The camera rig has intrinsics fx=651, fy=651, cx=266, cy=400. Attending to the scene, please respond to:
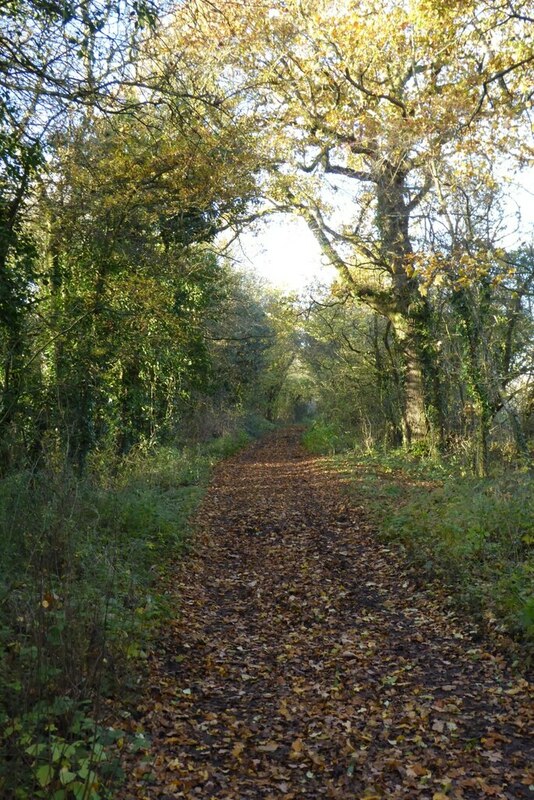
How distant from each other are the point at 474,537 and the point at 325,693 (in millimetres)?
3325

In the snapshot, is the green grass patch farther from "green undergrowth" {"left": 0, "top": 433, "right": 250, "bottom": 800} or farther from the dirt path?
"green undergrowth" {"left": 0, "top": 433, "right": 250, "bottom": 800}

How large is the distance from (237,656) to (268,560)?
342 cm

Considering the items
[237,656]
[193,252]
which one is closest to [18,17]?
[237,656]

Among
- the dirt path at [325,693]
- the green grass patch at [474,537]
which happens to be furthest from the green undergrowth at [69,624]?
the green grass patch at [474,537]

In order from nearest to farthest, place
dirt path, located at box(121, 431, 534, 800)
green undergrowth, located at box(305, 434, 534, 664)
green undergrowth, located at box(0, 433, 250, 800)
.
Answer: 1. green undergrowth, located at box(0, 433, 250, 800)
2. dirt path, located at box(121, 431, 534, 800)
3. green undergrowth, located at box(305, 434, 534, 664)

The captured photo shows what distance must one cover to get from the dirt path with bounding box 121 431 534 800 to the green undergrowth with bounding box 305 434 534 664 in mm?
337

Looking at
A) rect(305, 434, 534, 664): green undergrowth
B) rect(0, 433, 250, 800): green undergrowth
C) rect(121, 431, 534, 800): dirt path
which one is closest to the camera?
rect(0, 433, 250, 800): green undergrowth

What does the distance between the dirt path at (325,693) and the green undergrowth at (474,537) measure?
337 mm

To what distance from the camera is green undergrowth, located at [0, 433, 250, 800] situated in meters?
3.72

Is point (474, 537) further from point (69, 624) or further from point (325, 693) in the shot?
point (69, 624)

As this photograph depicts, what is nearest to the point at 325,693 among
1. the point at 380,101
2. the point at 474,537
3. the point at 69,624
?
the point at 69,624

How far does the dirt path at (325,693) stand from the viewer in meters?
4.26

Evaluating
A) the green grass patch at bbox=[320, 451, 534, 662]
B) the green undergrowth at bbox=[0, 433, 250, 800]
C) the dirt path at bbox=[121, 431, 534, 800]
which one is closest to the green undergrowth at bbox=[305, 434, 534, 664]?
the green grass patch at bbox=[320, 451, 534, 662]

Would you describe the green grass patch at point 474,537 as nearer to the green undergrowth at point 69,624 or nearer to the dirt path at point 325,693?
the dirt path at point 325,693
